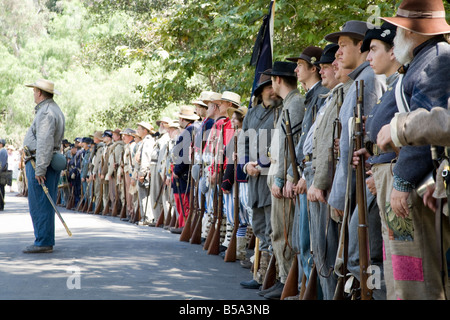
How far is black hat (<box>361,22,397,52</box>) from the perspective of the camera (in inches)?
207

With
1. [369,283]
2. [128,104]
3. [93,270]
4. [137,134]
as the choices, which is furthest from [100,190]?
[369,283]

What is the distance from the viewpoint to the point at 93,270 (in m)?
8.66

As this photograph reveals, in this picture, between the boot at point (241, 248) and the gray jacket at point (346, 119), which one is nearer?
the gray jacket at point (346, 119)

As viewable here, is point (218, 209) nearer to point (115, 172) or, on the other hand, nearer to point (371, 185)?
point (371, 185)

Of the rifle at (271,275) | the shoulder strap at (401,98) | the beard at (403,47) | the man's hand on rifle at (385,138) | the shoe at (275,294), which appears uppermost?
the beard at (403,47)

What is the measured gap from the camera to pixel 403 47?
178 inches

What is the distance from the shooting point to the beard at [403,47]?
4.50m

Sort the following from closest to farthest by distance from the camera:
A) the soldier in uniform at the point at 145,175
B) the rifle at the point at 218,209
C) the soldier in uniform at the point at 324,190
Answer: the soldier in uniform at the point at 324,190, the rifle at the point at 218,209, the soldier in uniform at the point at 145,175

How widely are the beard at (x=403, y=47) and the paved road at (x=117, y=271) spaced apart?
3.39 meters

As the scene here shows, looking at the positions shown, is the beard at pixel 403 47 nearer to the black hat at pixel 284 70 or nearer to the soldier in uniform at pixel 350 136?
the soldier in uniform at pixel 350 136

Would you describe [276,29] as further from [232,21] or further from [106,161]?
[106,161]

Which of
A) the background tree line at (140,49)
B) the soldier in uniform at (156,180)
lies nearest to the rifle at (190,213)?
the background tree line at (140,49)

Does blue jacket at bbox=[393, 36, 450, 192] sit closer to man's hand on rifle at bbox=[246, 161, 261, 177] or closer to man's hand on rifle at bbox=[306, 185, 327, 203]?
man's hand on rifle at bbox=[306, 185, 327, 203]

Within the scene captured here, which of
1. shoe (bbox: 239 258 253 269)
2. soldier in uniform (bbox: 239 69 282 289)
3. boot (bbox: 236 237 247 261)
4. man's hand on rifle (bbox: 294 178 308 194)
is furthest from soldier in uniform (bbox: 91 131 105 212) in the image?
man's hand on rifle (bbox: 294 178 308 194)
